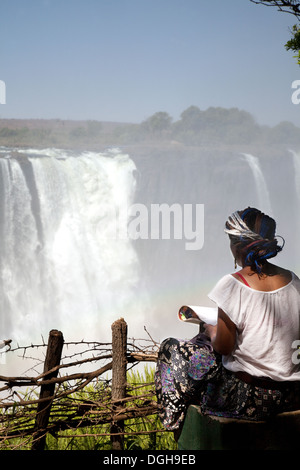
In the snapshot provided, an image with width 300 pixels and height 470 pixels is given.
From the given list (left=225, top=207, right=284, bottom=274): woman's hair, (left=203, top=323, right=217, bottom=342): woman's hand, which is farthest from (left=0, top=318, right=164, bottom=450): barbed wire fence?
(left=225, top=207, right=284, bottom=274): woman's hair

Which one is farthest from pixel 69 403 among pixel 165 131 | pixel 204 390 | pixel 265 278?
pixel 165 131

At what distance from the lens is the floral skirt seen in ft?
6.41

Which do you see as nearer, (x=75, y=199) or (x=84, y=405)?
(x=84, y=405)

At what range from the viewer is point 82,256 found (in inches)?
490

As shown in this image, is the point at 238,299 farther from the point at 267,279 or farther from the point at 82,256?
the point at 82,256

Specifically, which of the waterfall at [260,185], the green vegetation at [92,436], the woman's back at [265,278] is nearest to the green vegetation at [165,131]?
the waterfall at [260,185]

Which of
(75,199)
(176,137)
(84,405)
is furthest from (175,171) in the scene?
(84,405)

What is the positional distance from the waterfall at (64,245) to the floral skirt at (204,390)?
8.45 meters

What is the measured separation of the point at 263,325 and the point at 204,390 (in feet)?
1.03

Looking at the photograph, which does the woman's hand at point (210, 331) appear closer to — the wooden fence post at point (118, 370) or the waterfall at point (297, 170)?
the wooden fence post at point (118, 370)

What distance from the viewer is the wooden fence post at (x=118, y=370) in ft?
7.54

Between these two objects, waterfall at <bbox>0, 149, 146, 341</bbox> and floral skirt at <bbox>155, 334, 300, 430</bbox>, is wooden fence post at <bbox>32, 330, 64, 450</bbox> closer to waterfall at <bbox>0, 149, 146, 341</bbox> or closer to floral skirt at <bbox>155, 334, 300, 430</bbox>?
floral skirt at <bbox>155, 334, 300, 430</bbox>

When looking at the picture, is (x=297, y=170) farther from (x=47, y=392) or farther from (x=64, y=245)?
(x=47, y=392)
